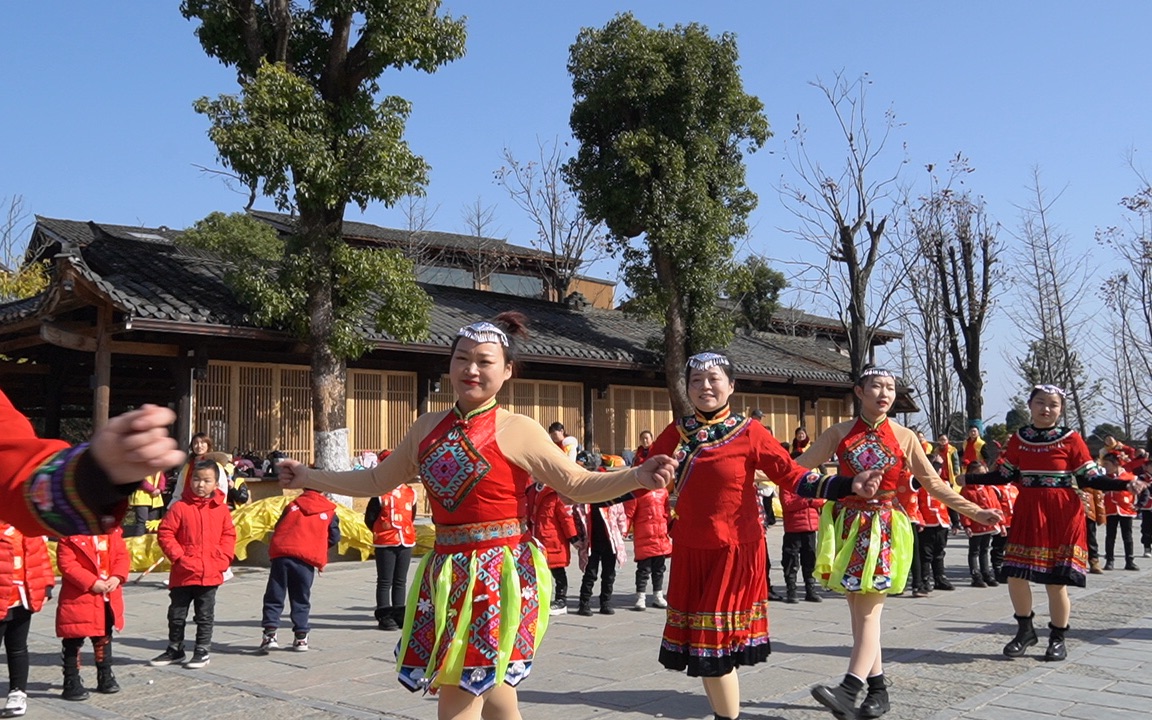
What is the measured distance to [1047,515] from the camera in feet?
23.4

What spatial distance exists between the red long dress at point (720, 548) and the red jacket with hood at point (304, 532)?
3.75 meters

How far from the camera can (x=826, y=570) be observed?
19.3 ft

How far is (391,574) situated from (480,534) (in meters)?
5.18

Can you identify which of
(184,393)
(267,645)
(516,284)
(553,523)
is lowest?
(267,645)

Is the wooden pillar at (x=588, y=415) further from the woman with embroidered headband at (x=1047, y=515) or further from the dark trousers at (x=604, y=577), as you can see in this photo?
the woman with embroidered headband at (x=1047, y=515)

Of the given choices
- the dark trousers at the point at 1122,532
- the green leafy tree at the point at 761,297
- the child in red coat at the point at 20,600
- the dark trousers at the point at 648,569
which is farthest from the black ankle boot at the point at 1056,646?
the green leafy tree at the point at 761,297

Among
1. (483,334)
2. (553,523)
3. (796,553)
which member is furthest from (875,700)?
(796,553)

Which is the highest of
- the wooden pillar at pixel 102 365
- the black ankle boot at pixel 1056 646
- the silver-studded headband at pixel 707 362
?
the wooden pillar at pixel 102 365

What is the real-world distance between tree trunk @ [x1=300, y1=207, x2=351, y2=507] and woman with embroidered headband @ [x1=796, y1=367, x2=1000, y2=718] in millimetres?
9146

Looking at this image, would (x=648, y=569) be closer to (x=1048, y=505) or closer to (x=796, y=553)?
(x=796, y=553)

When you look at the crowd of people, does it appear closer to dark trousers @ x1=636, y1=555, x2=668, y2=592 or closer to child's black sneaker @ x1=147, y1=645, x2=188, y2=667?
child's black sneaker @ x1=147, y1=645, x2=188, y2=667

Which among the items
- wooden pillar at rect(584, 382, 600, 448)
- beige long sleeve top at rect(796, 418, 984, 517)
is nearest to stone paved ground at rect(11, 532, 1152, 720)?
beige long sleeve top at rect(796, 418, 984, 517)

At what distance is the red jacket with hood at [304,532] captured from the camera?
25.5ft

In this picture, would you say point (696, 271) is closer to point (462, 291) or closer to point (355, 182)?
point (462, 291)
